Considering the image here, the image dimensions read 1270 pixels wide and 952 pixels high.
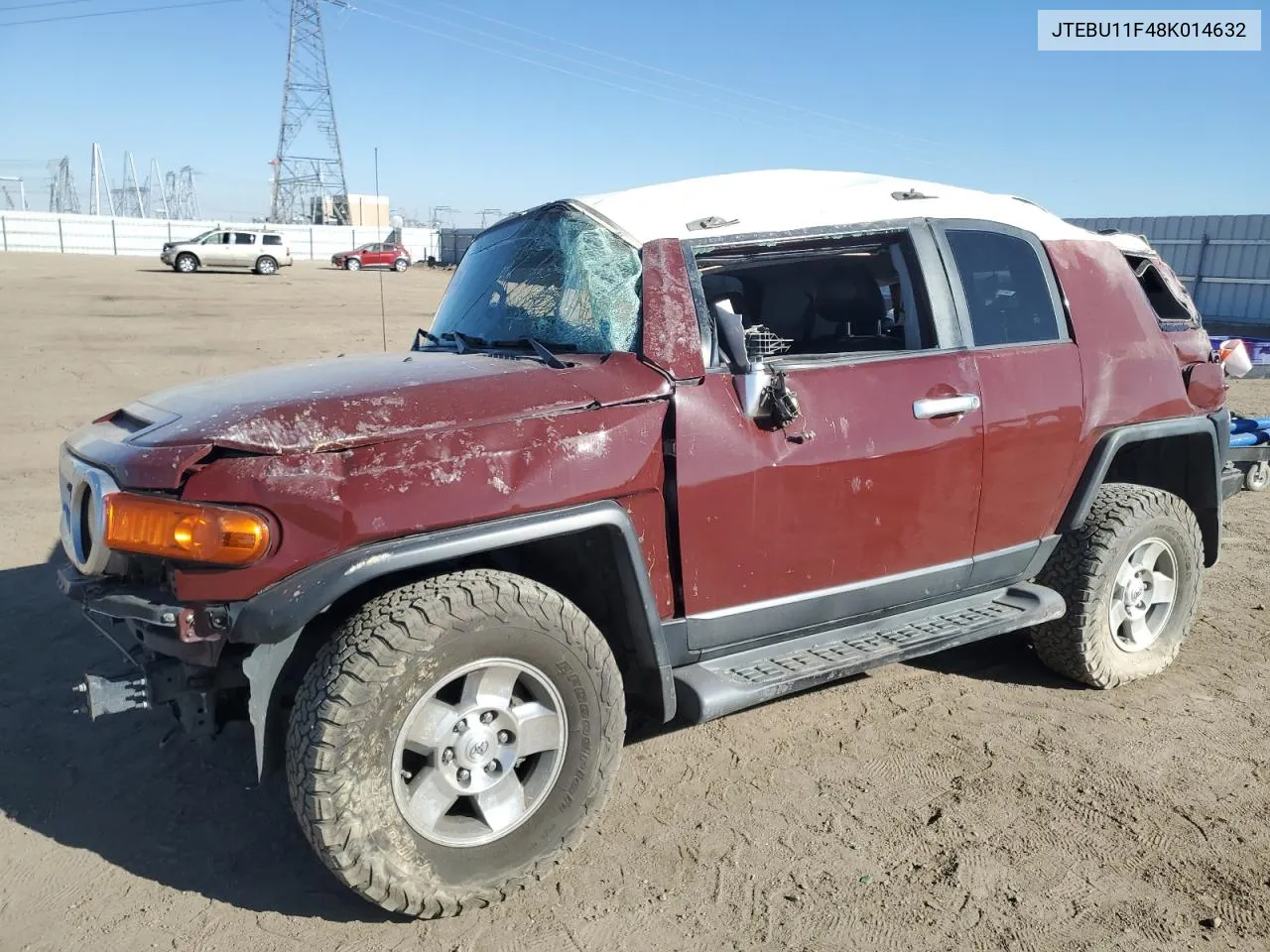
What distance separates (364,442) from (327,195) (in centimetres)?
7357

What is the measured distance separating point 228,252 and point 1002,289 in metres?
Answer: 35.6

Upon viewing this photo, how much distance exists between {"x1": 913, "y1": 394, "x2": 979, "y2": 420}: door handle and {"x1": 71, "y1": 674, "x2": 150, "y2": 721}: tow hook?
106 inches

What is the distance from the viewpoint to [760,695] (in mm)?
3119

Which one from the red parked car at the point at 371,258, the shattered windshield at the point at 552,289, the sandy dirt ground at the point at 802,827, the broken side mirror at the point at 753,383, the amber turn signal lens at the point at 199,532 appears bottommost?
the sandy dirt ground at the point at 802,827

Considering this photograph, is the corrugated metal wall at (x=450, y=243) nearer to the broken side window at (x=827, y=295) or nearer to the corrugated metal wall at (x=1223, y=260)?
the corrugated metal wall at (x=1223, y=260)

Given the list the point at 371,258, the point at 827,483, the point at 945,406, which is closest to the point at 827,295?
the point at 945,406

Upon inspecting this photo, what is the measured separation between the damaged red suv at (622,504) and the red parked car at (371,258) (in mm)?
40694

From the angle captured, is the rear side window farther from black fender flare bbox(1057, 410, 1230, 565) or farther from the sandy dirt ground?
the sandy dirt ground

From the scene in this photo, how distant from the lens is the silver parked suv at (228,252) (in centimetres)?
3372

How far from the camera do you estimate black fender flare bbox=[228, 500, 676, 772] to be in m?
2.45

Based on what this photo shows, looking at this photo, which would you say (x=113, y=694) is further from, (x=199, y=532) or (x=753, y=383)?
(x=753, y=383)

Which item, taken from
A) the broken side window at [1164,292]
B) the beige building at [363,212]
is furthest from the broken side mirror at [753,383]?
the beige building at [363,212]

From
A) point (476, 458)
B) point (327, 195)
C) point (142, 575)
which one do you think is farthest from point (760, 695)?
point (327, 195)

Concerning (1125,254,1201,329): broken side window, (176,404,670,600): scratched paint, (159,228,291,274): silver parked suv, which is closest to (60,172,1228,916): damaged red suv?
(176,404,670,600): scratched paint
